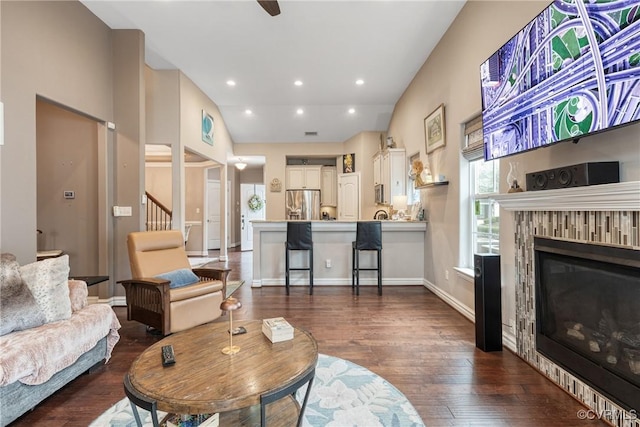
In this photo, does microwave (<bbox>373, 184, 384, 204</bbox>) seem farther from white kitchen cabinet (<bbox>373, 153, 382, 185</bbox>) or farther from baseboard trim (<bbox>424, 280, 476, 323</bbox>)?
baseboard trim (<bbox>424, 280, 476, 323</bbox>)

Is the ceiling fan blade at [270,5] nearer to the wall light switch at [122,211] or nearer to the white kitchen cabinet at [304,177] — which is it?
the wall light switch at [122,211]

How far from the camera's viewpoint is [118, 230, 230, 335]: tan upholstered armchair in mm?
2682

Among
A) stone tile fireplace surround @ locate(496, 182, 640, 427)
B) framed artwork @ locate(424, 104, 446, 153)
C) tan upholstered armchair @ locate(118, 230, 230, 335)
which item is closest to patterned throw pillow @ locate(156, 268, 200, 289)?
tan upholstered armchair @ locate(118, 230, 230, 335)

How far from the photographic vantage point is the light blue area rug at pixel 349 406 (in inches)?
65.5

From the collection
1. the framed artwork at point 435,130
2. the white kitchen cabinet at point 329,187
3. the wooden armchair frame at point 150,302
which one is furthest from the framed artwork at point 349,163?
the wooden armchair frame at point 150,302

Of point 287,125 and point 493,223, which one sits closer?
point 493,223

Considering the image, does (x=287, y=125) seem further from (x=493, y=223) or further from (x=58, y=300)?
(x=58, y=300)

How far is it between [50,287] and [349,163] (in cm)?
650

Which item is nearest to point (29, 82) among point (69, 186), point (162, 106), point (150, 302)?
point (69, 186)

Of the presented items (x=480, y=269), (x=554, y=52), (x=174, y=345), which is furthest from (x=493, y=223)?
(x=174, y=345)

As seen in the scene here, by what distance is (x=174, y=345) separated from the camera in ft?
5.34

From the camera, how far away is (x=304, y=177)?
802cm

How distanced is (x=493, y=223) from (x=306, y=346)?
8.09 feet

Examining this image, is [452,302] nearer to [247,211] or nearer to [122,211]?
[122,211]
